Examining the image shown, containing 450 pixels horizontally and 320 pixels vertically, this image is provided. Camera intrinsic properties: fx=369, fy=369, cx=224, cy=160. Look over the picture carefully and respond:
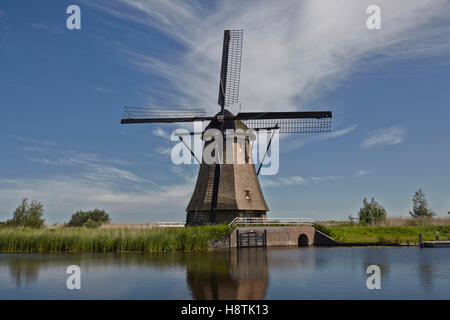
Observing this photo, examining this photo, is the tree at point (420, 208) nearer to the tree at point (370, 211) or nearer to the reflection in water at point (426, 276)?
the tree at point (370, 211)

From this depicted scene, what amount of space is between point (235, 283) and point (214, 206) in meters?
14.3

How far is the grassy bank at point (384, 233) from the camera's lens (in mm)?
26438

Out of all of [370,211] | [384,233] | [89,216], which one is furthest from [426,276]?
[89,216]

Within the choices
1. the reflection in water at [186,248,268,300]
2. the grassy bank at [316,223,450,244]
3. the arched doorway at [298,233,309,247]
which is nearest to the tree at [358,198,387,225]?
the grassy bank at [316,223,450,244]

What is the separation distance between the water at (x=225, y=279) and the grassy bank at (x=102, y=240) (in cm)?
437

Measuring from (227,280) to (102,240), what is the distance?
447 inches

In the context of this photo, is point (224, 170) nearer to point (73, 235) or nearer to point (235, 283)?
point (73, 235)

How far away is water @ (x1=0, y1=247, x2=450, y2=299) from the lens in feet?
29.6

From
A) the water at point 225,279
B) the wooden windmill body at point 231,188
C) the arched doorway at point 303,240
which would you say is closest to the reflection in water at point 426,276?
the water at point 225,279

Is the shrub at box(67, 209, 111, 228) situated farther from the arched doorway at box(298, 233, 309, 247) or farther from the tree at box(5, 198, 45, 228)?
the arched doorway at box(298, 233, 309, 247)

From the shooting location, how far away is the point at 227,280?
10.6m

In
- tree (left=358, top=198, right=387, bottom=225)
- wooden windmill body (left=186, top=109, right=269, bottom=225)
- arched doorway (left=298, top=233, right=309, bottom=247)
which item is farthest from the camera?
tree (left=358, top=198, right=387, bottom=225)
